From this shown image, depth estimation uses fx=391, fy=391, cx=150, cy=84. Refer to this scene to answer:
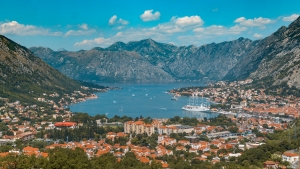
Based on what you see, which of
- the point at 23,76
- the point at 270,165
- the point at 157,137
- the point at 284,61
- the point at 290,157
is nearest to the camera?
the point at 270,165

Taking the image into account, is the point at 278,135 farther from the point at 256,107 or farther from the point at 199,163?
the point at 256,107

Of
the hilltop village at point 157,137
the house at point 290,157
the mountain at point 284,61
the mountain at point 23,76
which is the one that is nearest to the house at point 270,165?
the hilltop village at point 157,137

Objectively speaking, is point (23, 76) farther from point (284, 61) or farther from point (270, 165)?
point (270, 165)

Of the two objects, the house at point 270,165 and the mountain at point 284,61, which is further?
the mountain at point 284,61

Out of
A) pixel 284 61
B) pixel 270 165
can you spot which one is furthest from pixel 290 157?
pixel 284 61

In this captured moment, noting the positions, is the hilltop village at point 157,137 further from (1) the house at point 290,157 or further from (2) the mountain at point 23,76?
(2) the mountain at point 23,76

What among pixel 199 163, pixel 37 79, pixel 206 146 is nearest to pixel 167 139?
pixel 206 146

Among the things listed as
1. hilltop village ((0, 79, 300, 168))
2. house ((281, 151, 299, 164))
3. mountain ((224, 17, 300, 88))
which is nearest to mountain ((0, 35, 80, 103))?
hilltop village ((0, 79, 300, 168))
